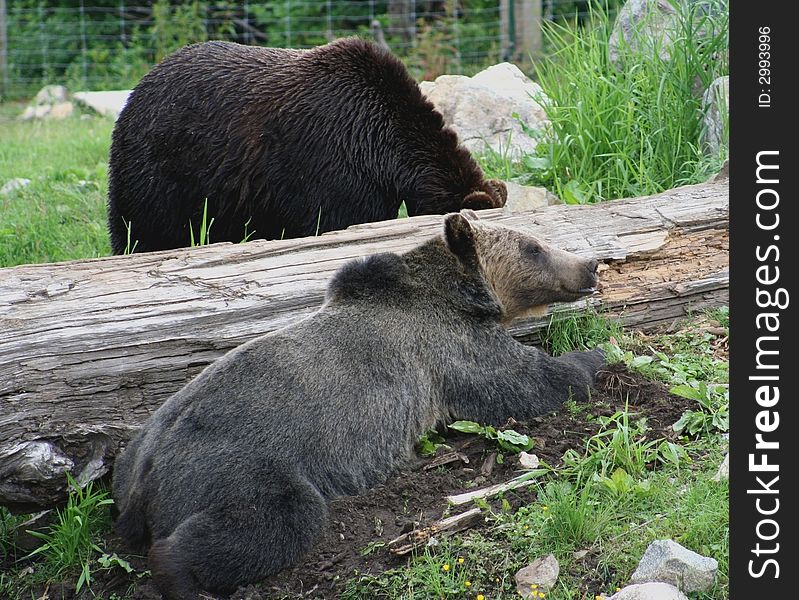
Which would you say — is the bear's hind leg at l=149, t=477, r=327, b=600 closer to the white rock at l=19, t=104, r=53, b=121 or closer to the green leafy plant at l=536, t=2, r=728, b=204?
the green leafy plant at l=536, t=2, r=728, b=204

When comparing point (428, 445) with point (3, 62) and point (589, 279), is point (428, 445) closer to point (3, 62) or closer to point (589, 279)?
point (589, 279)

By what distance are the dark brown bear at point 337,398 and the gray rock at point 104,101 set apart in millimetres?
8707

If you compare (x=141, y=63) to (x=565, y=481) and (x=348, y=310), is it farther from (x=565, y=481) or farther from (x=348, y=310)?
(x=565, y=481)

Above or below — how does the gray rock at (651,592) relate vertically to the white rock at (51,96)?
below

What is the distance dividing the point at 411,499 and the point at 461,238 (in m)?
1.39

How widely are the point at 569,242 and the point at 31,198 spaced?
17.5 feet

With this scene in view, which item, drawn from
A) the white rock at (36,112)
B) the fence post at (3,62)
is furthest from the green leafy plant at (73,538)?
the fence post at (3,62)

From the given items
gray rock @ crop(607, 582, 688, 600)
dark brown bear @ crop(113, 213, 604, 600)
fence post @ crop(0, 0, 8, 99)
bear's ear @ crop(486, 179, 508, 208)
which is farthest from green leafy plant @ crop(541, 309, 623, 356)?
fence post @ crop(0, 0, 8, 99)

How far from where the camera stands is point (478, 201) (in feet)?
20.9

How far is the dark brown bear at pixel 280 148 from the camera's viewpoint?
6715 mm

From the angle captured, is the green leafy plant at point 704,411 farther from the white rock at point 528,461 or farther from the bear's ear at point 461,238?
the bear's ear at point 461,238

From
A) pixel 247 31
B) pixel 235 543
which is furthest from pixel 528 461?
pixel 247 31
